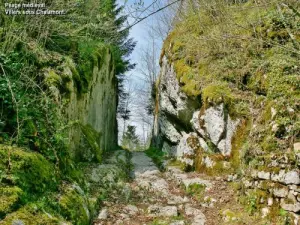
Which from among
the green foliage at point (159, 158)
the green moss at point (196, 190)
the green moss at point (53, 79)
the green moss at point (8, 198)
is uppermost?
the green moss at point (53, 79)

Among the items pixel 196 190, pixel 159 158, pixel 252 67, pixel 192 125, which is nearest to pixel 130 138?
pixel 159 158

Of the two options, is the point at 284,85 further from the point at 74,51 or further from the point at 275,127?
the point at 74,51

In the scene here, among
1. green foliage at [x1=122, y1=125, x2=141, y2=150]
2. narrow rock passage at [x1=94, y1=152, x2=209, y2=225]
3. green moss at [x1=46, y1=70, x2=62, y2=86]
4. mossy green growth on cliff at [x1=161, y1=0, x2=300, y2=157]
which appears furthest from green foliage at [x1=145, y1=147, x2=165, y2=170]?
green foliage at [x1=122, y1=125, x2=141, y2=150]

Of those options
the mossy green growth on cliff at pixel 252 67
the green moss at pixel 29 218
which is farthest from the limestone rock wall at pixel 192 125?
the green moss at pixel 29 218

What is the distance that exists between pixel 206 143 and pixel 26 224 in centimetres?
646

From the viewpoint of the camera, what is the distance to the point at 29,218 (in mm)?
3184

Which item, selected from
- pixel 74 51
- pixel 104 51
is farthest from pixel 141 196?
pixel 104 51

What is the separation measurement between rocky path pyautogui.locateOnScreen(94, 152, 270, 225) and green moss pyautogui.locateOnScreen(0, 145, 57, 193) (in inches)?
46.6

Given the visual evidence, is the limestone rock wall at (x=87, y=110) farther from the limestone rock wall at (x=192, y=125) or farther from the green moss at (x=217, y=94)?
the green moss at (x=217, y=94)

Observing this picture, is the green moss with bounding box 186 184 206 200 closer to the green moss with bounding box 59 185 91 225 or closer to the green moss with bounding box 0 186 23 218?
the green moss with bounding box 59 185 91 225

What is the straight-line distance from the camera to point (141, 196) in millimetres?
6711

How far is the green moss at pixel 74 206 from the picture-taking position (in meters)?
4.00

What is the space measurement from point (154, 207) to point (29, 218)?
306 centimetres

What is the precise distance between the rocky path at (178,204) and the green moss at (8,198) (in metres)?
1.72
